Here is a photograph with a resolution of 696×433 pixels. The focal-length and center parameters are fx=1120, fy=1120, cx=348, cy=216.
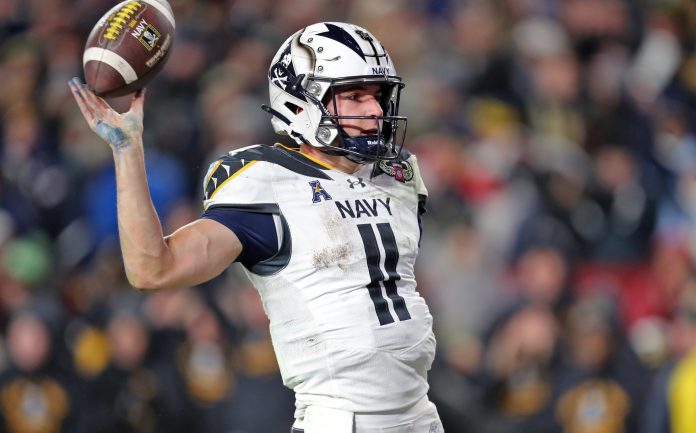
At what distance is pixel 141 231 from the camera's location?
2.52m

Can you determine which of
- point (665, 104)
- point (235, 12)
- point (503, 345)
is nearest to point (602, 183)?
point (665, 104)

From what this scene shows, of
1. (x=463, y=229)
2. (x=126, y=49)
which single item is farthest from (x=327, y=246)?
(x=463, y=229)

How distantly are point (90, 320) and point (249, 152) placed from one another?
10.6 ft

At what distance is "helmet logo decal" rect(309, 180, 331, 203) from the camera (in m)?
2.93

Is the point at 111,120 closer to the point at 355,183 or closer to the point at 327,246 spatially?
the point at 327,246

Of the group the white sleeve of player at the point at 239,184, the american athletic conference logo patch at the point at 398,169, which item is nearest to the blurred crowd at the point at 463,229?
the american athletic conference logo patch at the point at 398,169

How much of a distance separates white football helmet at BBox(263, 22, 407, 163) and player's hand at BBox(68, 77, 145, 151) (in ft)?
1.81

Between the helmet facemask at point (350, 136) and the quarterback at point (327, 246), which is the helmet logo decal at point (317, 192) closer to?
the quarterback at point (327, 246)

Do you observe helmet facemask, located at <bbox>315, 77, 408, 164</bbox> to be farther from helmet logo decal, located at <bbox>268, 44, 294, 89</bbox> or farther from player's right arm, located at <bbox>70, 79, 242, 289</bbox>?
player's right arm, located at <bbox>70, 79, 242, 289</bbox>

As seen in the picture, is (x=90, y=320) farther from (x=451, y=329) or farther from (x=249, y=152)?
(x=249, y=152)

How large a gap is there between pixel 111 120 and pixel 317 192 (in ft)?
1.99

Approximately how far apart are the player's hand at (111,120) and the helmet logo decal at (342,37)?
2.17 feet

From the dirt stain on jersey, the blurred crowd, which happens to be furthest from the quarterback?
the blurred crowd

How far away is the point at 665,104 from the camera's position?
590 cm
